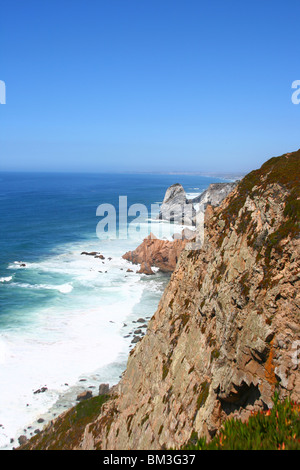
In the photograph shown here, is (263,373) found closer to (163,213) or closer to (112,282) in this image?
(112,282)

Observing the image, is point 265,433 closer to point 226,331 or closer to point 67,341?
point 226,331

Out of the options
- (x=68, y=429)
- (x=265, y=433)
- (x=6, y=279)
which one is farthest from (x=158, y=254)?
(x=265, y=433)

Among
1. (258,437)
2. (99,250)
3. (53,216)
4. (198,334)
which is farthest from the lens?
(53,216)

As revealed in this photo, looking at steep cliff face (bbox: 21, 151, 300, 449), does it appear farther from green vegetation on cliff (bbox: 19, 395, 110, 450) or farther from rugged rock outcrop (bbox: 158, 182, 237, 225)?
rugged rock outcrop (bbox: 158, 182, 237, 225)

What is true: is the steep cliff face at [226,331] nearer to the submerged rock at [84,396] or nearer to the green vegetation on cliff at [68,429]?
the green vegetation on cliff at [68,429]

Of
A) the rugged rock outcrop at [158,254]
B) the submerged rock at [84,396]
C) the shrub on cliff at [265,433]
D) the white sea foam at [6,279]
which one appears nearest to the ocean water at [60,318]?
the white sea foam at [6,279]

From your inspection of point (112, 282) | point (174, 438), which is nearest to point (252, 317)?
point (174, 438)
